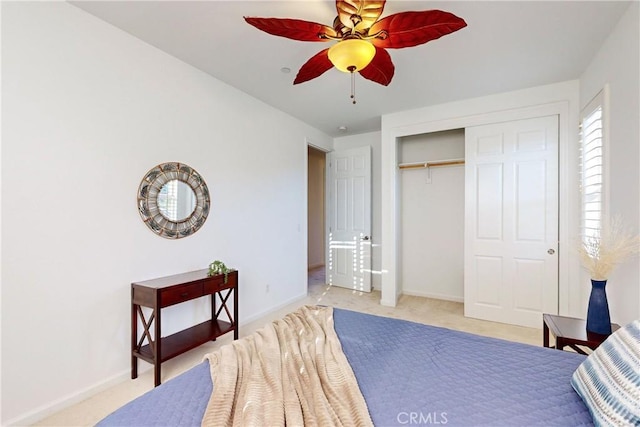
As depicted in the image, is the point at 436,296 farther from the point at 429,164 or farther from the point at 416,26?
the point at 416,26

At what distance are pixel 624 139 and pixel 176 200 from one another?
11.3 ft

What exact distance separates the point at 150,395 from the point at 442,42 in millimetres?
2901

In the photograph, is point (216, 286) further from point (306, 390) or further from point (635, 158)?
point (635, 158)

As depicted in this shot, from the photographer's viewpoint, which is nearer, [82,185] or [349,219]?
[82,185]

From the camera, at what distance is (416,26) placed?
5.01ft

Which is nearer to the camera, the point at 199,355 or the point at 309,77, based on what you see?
→ the point at 309,77

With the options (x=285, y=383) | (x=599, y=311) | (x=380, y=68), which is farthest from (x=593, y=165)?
(x=285, y=383)

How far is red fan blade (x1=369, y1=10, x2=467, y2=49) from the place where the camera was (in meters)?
1.46

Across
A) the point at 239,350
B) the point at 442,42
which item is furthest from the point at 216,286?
the point at 442,42

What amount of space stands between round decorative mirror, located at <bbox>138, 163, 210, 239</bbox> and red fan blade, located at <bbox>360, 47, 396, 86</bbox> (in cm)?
179

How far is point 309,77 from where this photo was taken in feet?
7.02

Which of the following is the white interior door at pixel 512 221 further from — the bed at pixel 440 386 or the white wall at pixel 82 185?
the white wall at pixel 82 185

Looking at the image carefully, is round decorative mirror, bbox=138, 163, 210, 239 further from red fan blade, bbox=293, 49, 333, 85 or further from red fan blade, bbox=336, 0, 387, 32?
red fan blade, bbox=336, 0, 387, 32

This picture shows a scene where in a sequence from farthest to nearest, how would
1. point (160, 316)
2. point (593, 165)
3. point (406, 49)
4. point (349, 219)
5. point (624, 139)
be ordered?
1. point (349, 219)
2. point (593, 165)
3. point (406, 49)
4. point (160, 316)
5. point (624, 139)
